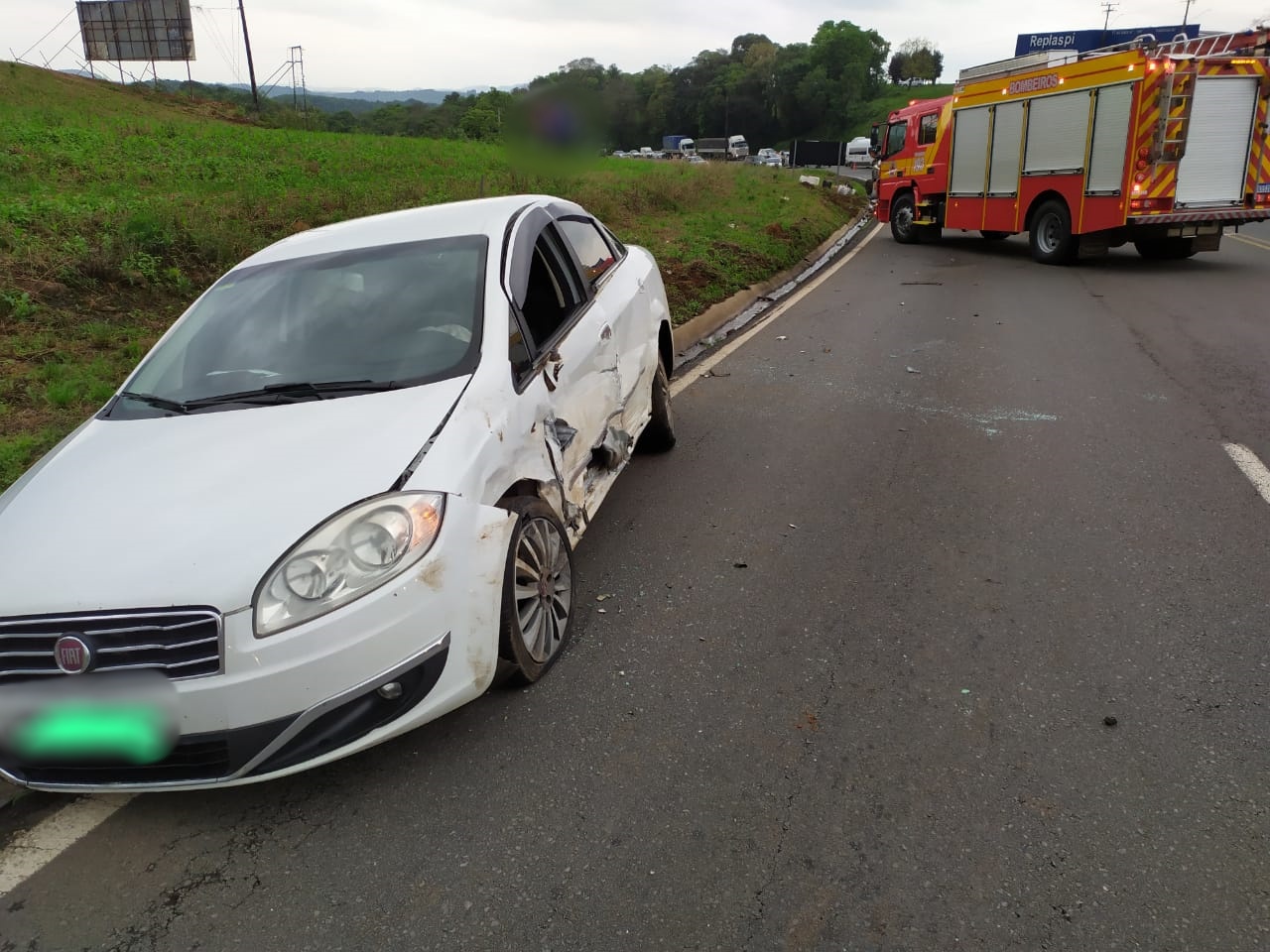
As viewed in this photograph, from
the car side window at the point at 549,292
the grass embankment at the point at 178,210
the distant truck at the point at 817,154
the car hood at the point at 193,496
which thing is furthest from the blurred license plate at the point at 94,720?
the distant truck at the point at 817,154

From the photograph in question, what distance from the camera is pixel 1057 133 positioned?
14.7 metres

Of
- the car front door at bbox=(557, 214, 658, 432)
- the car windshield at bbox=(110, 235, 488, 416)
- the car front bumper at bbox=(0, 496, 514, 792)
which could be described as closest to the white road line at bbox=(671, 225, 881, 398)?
the car front door at bbox=(557, 214, 658, 432)

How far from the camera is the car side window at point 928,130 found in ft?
58.8

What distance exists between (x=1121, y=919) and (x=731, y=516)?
2.98 metres

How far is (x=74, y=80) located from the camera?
2959 centimetres

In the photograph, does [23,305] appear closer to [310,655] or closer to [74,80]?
[310,655]

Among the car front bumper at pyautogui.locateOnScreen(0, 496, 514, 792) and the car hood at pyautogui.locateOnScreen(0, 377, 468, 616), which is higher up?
the car hood at pyautogui.locateOnScreen(0, 377, 468, 616)

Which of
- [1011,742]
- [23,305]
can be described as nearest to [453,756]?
[1011,742]

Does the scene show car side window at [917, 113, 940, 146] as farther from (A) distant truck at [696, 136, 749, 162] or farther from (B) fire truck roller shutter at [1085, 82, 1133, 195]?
(A) distant truck at [696, 136, 749, 162]

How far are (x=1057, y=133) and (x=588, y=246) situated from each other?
12.3m

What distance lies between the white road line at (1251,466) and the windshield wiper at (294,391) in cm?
462

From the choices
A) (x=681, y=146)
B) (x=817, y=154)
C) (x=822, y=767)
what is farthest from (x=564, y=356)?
(x=681, y=146)

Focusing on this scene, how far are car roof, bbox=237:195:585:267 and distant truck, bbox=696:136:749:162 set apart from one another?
64475mm

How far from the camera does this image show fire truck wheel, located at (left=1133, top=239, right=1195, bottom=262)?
48.9ft
